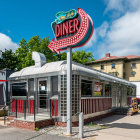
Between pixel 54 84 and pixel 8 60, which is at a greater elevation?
pixel 8 60

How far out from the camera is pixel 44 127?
7.70 m

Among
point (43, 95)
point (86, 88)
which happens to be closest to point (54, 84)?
point (43, 95)

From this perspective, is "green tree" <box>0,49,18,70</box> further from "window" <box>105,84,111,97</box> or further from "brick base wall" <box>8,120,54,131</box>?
"brick base wall" <box>8,120,54,131</box>

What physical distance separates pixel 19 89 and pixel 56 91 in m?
3.26

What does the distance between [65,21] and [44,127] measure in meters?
5.09

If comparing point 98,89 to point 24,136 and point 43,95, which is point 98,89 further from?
point 24,136

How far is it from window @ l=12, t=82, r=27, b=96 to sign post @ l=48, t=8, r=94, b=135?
12.8 feet

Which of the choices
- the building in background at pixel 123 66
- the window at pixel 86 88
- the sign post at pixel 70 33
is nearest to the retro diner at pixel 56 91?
the window at pixel 86 88

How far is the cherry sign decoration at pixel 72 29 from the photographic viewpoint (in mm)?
7024

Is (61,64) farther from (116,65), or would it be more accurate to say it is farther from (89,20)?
(116,65)

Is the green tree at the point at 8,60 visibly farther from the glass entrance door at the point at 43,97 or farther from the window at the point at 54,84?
the window at the point at 54,84

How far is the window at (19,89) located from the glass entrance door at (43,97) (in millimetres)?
1410

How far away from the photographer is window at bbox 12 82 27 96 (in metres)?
10.3

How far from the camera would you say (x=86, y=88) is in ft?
30.3
